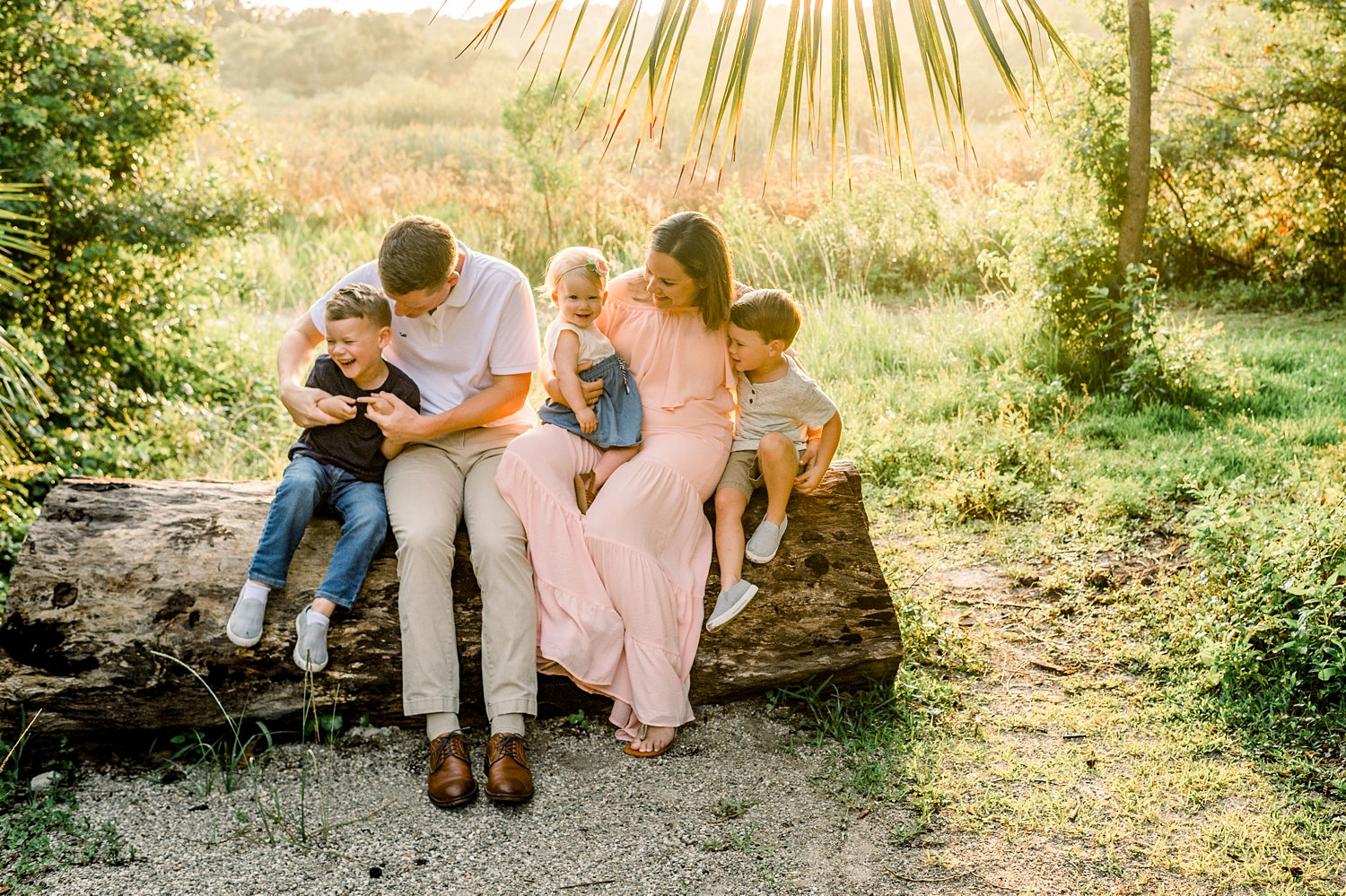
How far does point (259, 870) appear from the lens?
8.86 ft

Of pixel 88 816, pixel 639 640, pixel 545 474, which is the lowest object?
pixel 88 816

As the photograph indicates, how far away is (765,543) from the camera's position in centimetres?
337

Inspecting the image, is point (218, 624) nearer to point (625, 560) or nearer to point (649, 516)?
point (625, 560)

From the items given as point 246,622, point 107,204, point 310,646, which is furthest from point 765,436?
point 107,204

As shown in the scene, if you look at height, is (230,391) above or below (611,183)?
below

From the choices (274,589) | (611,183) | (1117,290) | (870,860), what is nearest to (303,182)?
(611,183)

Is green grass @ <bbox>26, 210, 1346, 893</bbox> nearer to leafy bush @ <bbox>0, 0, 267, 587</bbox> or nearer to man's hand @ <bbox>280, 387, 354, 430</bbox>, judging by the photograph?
leafy bush @ <bbox>0, 0, 267, 587</bbox>

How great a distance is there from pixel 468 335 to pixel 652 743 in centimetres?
154

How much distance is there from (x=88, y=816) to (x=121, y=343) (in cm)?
385

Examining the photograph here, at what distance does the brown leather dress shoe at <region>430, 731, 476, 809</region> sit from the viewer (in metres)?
2.93

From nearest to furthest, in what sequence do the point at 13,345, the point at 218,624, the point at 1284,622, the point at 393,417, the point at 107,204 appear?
the point at 218,624, the point at 393,417, the point at 1284,622, the point at 13,345, the point at 107,204

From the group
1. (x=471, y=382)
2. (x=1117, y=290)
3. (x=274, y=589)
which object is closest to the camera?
(x=274, y=589)

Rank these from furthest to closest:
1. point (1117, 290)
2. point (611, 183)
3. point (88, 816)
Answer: point (611, 183) < point (1117, 290) < point (88, 816)

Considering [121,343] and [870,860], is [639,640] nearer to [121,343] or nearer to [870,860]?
[870,860]
